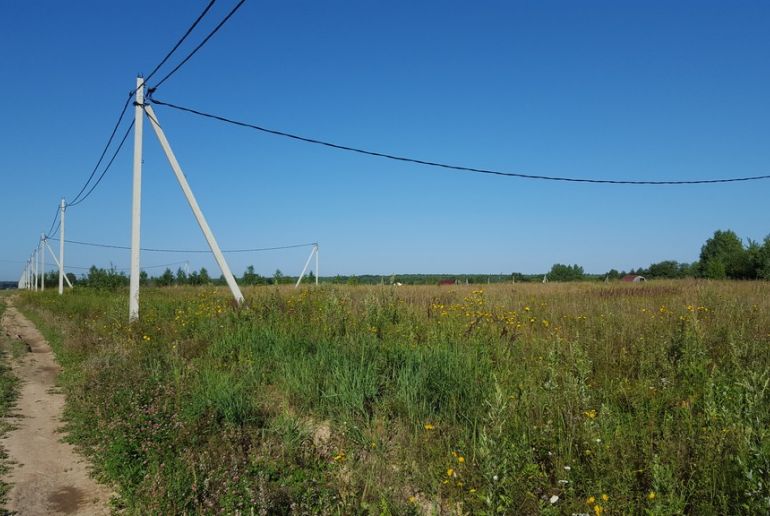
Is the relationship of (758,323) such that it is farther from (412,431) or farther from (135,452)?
(135,452)

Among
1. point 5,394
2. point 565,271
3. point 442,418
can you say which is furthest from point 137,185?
point 565,271

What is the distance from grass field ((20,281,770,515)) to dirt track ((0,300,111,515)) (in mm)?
219

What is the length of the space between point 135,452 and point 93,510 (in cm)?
64

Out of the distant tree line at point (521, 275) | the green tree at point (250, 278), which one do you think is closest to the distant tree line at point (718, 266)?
the distant tree line at point (521, 275)

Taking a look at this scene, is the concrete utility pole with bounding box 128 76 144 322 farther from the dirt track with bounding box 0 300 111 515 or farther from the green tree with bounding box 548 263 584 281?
the green tree with bounding box 548 263 584 281

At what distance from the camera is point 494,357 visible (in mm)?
6273

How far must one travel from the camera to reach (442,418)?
457cm

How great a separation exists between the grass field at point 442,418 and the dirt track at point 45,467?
22cm

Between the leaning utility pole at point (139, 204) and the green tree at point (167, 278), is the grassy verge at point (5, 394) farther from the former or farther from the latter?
the green tree at point (167, 278)

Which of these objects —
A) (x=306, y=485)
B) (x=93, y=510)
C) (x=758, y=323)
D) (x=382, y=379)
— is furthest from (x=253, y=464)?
(x=758, y=323)

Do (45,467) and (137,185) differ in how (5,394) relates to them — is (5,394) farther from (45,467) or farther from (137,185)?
(137,185)

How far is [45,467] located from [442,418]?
3.69 metres

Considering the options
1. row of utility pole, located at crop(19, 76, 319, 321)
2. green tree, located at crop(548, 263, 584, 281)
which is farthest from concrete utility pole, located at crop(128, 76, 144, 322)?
green tree, located at crop(548, 263, 584, 281)

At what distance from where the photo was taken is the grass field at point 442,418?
10.7 ft
